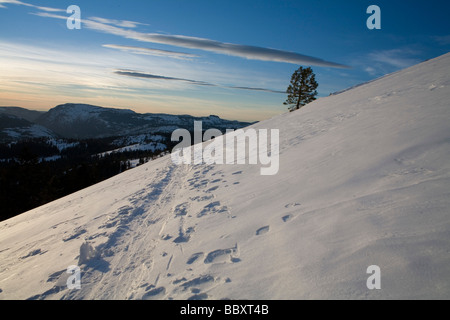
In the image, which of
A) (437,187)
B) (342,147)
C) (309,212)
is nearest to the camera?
(437,187)

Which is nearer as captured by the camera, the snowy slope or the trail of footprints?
the snowy slope

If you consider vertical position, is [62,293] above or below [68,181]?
above

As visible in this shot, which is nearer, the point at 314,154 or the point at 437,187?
the point at 437,187

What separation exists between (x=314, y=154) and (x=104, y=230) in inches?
284

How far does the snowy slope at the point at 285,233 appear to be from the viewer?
309 centimetres

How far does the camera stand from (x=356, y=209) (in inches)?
165

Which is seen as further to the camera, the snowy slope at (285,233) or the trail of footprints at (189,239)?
the trail of footprints at (189,239)

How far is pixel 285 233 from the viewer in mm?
4246

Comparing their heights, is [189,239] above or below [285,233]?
below

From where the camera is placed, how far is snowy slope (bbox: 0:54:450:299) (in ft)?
10.1

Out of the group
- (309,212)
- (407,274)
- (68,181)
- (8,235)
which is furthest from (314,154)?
(68,181)

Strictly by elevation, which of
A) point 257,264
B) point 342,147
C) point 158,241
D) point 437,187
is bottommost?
point 158,241

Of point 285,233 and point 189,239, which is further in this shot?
point 189,239

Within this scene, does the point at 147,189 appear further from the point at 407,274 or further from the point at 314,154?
the point at 407,274
